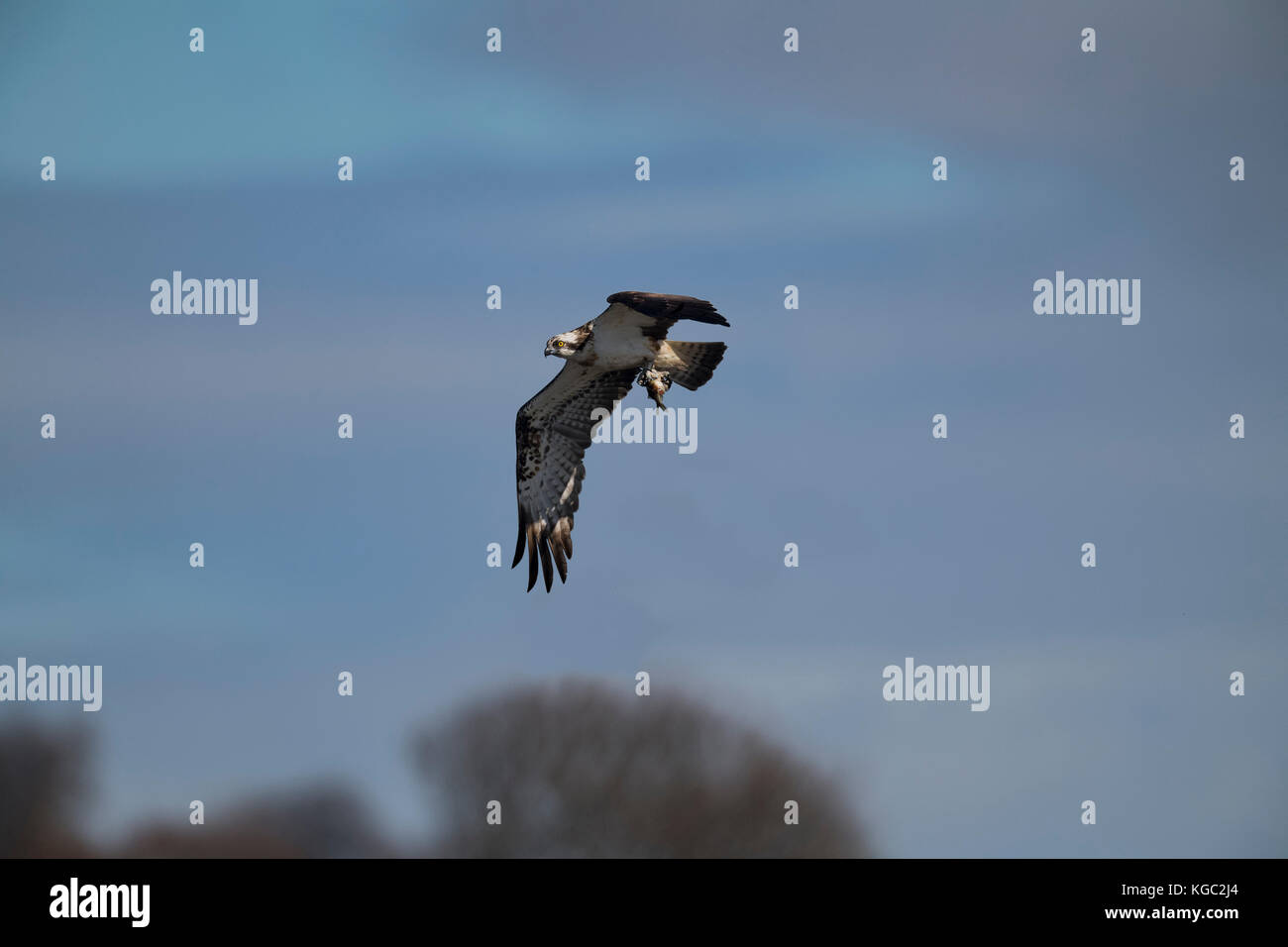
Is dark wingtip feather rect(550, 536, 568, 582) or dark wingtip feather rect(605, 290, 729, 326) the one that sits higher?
dark wingtip feather rect(605, 290, 729, 326)

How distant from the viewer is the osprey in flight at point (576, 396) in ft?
67.4

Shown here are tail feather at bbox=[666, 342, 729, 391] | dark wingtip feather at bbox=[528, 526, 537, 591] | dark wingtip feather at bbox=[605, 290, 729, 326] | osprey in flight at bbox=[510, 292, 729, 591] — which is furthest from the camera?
dark wingtip feather at bbox=[528, 526, 537, 591]

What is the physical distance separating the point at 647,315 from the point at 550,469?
387 centimetres

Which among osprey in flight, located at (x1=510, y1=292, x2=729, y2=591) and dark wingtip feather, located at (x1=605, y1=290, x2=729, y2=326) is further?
osprey in flight, located at (x1=510, y1=292, x2=729, y2=591)

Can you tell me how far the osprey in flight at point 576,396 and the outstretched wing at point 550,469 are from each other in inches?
0.4

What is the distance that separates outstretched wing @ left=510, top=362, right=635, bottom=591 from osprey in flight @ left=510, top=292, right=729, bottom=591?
0.04ft

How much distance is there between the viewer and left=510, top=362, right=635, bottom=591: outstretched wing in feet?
72.7

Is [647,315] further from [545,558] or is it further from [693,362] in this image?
[545,558]

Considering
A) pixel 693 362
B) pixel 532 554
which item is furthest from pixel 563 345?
pixel 532 554

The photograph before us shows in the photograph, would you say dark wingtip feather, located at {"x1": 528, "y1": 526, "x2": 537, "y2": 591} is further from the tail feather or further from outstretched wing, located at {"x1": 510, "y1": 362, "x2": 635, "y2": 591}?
the tail feather

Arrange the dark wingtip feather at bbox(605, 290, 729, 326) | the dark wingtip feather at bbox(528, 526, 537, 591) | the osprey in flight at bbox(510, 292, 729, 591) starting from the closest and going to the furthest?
1. the dark wingtip feather at bbox(605, 290, 729, 326)
2. the osprey in flight at bbox(510, 292, 729, 591)
3. the dark wingtip feather at bbox(528, 526, 537, 591)

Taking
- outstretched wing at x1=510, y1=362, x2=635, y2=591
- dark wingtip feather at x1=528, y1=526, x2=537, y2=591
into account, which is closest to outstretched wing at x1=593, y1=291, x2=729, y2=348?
A: outstretched wing at x1=510, y1=362, x2=635, y2=591

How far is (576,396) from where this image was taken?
22.0 meters
